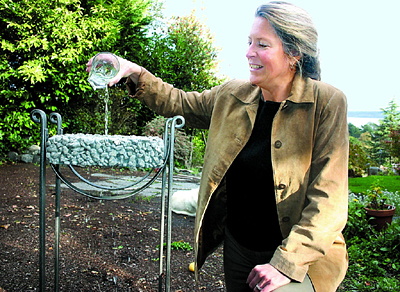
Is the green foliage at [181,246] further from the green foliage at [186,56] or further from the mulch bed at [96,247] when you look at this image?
the green foliage at [186,56]

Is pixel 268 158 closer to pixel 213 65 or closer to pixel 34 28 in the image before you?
pixel 34 28

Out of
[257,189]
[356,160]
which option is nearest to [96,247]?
[257,189]

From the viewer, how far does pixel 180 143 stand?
878cm

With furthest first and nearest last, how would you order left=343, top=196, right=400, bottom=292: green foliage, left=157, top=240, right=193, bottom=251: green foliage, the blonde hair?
left=157, top=240, right=193, bottom=251: green foliage → left=343, top=196, right=400, bottom=292: green foliage → the blonde hair

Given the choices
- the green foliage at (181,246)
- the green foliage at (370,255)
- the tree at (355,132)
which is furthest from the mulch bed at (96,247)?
the tree at (355,132)

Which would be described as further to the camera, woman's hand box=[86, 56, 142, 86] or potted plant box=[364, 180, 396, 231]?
potted plant box=[364, 180, 396, 231]

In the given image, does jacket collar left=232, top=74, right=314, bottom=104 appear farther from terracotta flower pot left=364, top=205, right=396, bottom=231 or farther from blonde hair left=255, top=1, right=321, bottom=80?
terracotta flower pot left=364, top=205, right=396, bottom=231

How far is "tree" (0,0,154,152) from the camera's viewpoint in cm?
685

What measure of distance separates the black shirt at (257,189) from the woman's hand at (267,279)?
0.32 m

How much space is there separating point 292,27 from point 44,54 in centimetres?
687

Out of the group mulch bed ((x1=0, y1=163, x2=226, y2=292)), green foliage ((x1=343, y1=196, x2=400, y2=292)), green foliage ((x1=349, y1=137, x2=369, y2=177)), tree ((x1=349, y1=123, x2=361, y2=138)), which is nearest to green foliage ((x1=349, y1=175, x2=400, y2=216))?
green foliage ((x1=343, y1=196, x2=400, y2=292))

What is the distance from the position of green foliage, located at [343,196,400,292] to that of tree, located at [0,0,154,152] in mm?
5867

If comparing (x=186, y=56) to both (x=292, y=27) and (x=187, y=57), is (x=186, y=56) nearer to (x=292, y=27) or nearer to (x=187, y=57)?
(x=187, y=57)

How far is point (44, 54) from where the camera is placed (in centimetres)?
718
